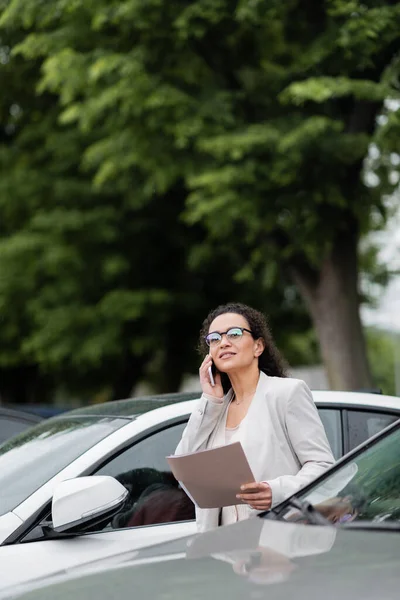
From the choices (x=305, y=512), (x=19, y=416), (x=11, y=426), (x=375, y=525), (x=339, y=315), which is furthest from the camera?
(x=339, y=315)

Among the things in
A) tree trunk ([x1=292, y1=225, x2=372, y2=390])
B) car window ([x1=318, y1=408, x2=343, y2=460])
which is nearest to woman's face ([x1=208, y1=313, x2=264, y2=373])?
car window ([x1=318, y1=408, x2=343, y2=460])

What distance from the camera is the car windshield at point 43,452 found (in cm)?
402

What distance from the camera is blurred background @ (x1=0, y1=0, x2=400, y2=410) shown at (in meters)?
11.6

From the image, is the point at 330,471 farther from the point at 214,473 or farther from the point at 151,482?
the point at 151,482

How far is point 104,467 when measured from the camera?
4.07 meters

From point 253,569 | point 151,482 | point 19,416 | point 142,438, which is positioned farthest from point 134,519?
point 19,416

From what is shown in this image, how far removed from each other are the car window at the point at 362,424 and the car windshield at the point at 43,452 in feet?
3.39

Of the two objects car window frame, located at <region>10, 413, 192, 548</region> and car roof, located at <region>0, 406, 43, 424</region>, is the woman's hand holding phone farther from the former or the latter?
car roof, located at <region>0, 406, 43, 424</region>

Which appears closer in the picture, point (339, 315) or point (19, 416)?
point (19, 416)

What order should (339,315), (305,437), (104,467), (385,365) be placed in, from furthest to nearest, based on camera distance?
(385,365) < (339,315) < (104,467) < (305,437)

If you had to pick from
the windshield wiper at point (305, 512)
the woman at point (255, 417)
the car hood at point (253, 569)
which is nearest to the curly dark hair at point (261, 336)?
the woman at point (255, 417)

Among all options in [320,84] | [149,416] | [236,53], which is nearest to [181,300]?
[236,53]

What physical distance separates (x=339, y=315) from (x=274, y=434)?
9839 mm

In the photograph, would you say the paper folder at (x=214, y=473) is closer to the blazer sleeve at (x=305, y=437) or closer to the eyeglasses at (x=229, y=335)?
the blazer sleeve at (x=305, y=437)
